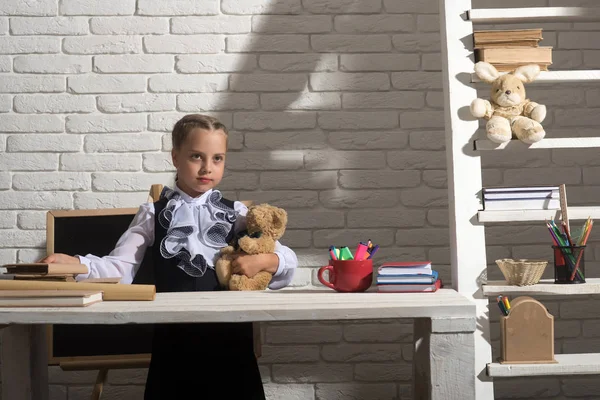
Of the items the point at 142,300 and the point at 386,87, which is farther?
the point at 386,87

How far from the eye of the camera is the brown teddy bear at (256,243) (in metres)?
2.03

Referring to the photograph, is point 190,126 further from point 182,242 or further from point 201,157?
point 182,242

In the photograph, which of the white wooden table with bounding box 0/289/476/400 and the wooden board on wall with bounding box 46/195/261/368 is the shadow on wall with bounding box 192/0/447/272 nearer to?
the wooden board on wall with bounding box 46/195/261/368

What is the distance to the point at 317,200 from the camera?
2.83 metres

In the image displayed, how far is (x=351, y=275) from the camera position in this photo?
6.30 feet

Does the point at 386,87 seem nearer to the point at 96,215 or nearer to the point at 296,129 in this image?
the point at 296,129

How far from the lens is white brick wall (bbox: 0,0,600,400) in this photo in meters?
2.82

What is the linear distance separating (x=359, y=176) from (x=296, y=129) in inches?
11.8

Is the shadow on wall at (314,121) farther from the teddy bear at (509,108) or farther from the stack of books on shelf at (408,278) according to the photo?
the stack of books on shelf at (408,278)

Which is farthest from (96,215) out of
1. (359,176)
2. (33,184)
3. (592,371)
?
(592,371)

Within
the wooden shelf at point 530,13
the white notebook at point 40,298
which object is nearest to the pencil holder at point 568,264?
the wooden shelf at point 530,13

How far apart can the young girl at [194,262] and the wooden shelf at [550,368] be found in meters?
0.63

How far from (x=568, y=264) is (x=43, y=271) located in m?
1.40

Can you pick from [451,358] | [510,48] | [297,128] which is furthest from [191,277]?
[510,48]
